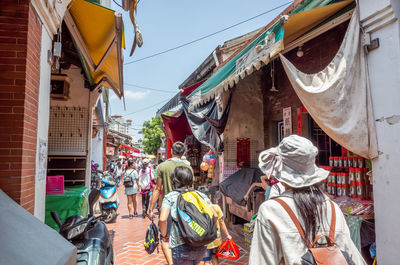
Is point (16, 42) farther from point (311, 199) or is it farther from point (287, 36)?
point (287, 36)

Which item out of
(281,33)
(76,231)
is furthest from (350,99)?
(76,231)

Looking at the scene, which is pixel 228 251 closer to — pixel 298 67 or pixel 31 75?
pixel 31 75

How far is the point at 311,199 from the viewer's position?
1523 millimetres

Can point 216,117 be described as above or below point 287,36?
below

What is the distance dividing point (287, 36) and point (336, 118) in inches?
68.6

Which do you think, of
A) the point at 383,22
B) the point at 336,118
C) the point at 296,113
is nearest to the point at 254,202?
the point at 296,113

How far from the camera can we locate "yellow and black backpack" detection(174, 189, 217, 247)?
2.60 m

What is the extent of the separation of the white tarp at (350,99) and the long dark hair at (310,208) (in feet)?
6.21

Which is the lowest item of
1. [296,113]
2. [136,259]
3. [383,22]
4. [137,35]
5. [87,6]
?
[136,259]

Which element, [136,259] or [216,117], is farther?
[216,117]

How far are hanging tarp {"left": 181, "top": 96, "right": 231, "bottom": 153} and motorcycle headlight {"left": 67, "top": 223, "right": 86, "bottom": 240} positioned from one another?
4.42 meters

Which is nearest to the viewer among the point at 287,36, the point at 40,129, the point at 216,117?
the point at 40,129

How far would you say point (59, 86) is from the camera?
6.18 metres

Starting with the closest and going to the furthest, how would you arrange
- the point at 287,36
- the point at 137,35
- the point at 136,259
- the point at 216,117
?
the point at 137,35 < the point at 287,36 < the point at 136,259 < the point at 216,117
